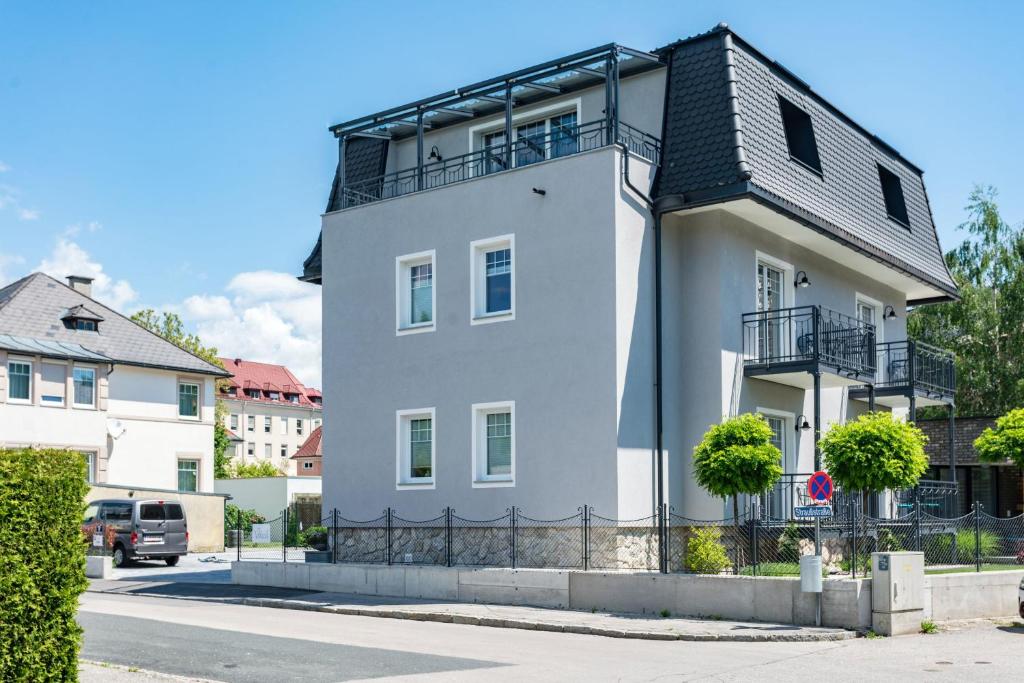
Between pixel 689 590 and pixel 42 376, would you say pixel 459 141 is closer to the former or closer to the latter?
pixel 689 590

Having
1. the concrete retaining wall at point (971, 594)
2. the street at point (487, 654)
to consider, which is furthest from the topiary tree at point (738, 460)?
the street at point (487, 654)

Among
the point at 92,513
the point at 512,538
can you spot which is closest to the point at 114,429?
the point at 92,513

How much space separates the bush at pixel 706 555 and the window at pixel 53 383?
2875 cm

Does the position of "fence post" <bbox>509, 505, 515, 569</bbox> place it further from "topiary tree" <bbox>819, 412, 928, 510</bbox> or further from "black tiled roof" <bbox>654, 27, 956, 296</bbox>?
"black tiled roof" <bbox>654, 27, 956, 296</bbox>

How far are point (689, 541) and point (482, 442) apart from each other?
4948 mm

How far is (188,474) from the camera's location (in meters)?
45.4

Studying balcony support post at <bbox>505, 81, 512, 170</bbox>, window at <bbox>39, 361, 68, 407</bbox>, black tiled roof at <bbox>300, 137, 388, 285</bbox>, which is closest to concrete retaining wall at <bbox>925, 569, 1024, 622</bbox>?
balcony support post at <bbox>505, 81, 512, 170</bbox>

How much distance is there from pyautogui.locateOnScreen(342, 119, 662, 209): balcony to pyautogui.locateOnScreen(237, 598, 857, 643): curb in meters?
8.48

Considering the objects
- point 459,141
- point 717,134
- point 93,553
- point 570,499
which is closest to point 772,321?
point 717,134

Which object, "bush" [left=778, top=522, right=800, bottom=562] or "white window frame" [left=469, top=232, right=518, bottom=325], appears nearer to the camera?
"bush" [left=778, top=522, right=800, bottom=562]

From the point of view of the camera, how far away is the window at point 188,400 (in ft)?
149

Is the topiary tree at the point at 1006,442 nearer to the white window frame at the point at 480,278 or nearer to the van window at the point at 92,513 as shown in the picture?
the white window frame at the point at 480,278

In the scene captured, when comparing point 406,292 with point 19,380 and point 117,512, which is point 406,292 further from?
point 19,380

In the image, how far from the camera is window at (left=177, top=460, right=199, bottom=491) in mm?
45125
